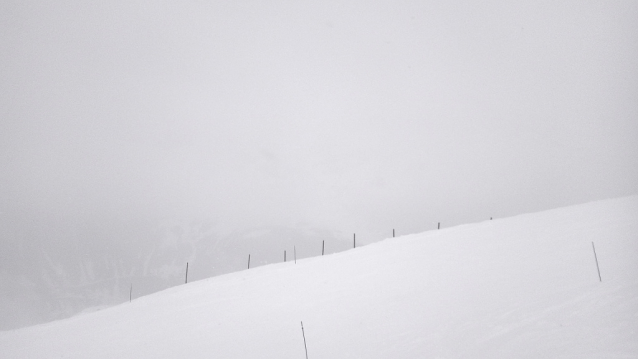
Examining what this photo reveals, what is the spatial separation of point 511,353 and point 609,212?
17748mm

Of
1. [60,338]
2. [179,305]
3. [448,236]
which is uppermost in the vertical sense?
[448,236]

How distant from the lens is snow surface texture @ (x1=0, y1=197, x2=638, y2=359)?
8.75m

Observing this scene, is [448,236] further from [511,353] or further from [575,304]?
[511,353]

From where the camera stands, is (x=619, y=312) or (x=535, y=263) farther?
(x=535, y=263)

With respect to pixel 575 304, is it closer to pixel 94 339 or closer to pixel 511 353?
pixel 511 353

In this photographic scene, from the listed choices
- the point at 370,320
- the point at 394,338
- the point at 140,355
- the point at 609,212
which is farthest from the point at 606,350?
the point at 609,212

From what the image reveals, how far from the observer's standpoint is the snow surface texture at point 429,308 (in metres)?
8.75

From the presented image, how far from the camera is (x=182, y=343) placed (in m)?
15.0

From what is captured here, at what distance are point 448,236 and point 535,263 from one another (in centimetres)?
1072

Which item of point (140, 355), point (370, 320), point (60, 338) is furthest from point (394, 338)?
point (60, 338)

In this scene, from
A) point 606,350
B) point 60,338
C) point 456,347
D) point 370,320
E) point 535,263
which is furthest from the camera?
point 60,338

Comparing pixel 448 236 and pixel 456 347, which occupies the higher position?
pixel 448 236

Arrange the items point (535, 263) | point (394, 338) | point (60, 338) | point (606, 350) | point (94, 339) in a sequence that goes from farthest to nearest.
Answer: point (60, 338) < point (94, 339) < point (535, 263) < point (394, 338) < point (606, 350)

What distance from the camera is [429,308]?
1230 centimetres
